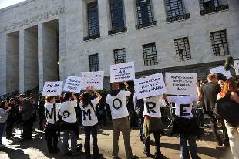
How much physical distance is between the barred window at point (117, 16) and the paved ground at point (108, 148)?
14621 mm

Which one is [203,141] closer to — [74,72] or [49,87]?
[49,87]

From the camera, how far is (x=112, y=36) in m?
26.8

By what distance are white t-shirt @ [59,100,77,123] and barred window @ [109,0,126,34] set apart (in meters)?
17.3

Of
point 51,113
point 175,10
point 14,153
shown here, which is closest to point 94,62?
point 175,10

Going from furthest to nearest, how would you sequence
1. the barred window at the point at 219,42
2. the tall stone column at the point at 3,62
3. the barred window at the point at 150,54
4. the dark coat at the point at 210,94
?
the tall stone column at the point at 3,62
the barred window at the point at 150,54
the barred window at the point at 219,42
the dark coat at the point at 210,94

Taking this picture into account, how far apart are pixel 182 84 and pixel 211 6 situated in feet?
57.0

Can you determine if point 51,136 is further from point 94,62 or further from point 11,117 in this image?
point 94,62

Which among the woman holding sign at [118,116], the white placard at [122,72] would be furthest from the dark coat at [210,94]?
the white placard at [122,72]

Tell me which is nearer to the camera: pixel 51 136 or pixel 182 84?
pixel 182 84

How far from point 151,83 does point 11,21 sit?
28753mm

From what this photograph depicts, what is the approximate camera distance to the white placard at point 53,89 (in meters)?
12.4

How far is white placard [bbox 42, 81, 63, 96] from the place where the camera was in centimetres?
1242

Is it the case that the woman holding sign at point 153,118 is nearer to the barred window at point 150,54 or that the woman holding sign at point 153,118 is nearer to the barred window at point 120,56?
Answer: the barred window at point 150,54

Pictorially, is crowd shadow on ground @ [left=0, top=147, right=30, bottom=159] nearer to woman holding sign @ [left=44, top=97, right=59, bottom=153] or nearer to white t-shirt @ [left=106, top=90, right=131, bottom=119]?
woman holding sign @ [left=44, top=97, right=59, bottom=153]
